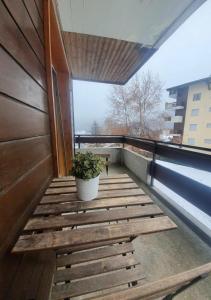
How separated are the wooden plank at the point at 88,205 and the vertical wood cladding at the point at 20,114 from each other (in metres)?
0.12

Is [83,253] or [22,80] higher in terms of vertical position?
[22,80]

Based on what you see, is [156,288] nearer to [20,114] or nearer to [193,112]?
[20,114]

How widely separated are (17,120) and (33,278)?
0.92 m

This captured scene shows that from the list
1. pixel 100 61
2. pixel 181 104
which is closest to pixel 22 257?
pixel 100 61

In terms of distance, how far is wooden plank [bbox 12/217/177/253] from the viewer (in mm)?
629

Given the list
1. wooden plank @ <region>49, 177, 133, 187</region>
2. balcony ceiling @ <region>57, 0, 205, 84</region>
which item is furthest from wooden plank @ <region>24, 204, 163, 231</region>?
balcony ceiling @ <region>57, 0, 205, 84</region>

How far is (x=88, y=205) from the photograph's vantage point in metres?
0.91

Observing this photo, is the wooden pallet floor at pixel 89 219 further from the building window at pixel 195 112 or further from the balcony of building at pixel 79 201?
the building window at pixel 195 112

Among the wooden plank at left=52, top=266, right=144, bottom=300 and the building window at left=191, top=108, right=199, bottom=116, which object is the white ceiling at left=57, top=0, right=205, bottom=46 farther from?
the building window at left=191, top=108, right=199, bottom=116

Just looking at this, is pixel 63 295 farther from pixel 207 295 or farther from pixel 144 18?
pixel 144 18

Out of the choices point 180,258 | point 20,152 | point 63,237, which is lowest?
point 180,258

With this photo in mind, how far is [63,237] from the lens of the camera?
679mm

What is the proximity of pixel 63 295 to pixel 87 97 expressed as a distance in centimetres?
1172

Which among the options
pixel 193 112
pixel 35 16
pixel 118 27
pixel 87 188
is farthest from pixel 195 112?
pixel 87 188
